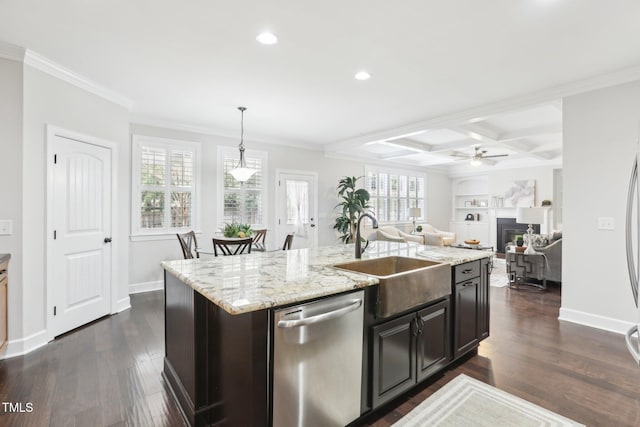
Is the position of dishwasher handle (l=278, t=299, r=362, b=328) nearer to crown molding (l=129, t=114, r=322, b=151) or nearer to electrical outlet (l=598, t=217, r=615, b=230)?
electrical outlet (l=598, t=217, r=615, b=230)

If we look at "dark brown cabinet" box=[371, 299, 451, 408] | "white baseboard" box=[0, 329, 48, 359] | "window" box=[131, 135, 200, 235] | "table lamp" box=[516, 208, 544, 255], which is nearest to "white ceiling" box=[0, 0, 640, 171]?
"window" box=[131, 135, 200, 235]

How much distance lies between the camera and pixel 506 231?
893 centimetres

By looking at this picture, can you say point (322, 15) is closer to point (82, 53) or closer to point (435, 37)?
point (435, 37)

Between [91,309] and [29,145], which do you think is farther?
[91,309]

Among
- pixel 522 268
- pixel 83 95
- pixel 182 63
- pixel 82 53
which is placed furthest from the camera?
pixel 522 268

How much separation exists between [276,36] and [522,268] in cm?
497

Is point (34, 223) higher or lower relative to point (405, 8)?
lower

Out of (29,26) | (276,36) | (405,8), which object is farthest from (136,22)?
(405,8)

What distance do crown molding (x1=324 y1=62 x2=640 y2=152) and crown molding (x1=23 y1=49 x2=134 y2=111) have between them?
3980 millimetres

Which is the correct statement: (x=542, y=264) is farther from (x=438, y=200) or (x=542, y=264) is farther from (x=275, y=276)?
(x=438, y=200)

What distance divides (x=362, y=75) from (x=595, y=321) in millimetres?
3635

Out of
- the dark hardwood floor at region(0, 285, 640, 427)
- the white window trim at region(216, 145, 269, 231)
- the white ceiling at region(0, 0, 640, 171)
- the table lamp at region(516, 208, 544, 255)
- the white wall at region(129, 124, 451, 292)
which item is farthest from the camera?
the white window trim at region(216, 145, 269, 231)

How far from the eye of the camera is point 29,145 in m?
2.84

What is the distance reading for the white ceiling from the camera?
224cm
